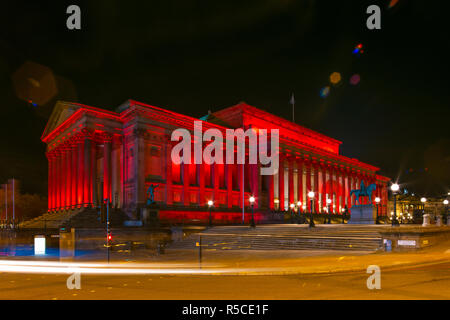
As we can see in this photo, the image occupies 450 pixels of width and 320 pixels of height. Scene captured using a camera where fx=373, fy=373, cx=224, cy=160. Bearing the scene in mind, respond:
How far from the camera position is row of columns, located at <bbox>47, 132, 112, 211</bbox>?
51.5m

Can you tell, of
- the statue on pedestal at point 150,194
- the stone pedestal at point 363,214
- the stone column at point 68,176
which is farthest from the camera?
the stone column at point 68,176

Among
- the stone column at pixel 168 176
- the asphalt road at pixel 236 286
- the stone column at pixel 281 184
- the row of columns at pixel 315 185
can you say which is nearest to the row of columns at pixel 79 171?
the stone column at pixel 168 176

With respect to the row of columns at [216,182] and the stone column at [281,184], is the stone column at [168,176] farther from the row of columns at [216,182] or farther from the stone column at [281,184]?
the stone column at [281,184]

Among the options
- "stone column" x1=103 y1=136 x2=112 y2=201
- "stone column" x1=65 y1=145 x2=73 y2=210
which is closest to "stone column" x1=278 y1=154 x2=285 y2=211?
"stone column" x1=103 y1=136 x2=112 y2=201

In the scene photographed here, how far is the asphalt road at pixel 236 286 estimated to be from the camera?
11.1 metres

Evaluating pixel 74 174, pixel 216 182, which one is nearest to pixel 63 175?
pixel 74 174

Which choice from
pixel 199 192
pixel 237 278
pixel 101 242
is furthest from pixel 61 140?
pixel 237 278

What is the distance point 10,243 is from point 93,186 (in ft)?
59.1

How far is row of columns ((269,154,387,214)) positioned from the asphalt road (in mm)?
52960

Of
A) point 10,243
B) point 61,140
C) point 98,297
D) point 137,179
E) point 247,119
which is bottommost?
point 10,243

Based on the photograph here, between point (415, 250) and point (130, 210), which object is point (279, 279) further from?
point (130, 210)
